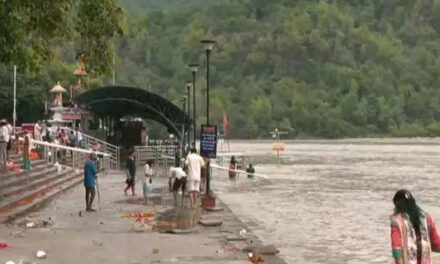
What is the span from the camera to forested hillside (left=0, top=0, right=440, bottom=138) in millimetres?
155750

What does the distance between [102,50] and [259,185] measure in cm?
2719

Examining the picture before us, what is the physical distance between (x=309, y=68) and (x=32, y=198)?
6011 inches

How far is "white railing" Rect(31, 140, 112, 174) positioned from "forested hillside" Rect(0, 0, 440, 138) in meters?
96.6

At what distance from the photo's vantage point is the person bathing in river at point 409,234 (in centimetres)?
697

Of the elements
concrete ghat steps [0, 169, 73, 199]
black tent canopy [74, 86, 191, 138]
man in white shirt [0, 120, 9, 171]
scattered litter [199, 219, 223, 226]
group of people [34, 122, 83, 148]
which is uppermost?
black tent canopy [74, 86, 191, 138]

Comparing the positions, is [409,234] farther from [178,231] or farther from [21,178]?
[21,178]

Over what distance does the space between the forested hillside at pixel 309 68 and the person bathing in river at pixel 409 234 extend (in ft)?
428

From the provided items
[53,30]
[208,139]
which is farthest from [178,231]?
[208,139]

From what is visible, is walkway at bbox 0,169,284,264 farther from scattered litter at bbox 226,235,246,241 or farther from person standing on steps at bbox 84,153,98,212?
person standing on steps at bbox 84,153,98,212

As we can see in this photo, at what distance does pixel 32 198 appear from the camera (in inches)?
841

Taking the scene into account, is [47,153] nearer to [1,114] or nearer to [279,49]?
[1,114]

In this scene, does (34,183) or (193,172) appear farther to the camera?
(34,183)

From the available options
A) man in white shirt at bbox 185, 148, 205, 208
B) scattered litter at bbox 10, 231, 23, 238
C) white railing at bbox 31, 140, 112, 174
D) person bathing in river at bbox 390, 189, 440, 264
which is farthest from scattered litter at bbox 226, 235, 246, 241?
white railing at bbox 31, 140, 112, 174

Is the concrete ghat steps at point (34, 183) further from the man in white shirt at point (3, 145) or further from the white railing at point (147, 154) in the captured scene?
the white railing at point (147, 154)
